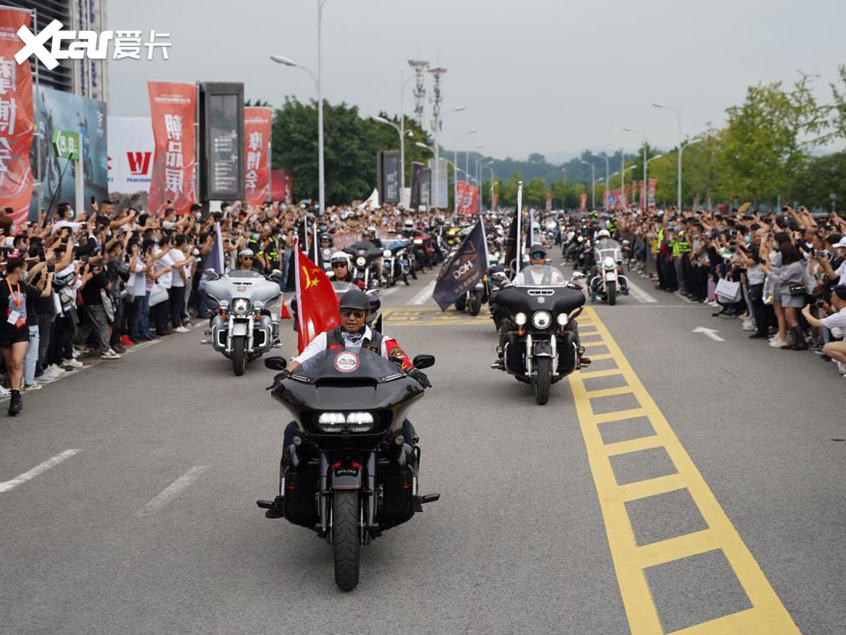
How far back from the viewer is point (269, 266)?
2744 centimetres

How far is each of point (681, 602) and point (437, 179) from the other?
236 feet

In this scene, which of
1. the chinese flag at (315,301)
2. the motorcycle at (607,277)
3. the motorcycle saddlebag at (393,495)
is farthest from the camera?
the motorcycle at (607,277)

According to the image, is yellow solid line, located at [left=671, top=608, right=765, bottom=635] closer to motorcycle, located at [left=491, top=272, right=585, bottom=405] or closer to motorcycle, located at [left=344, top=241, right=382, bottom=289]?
motorcycle, located at [left=491, top=272, right=585, bottom=405]

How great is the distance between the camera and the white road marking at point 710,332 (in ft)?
64.3

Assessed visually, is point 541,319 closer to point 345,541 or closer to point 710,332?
point 345,541

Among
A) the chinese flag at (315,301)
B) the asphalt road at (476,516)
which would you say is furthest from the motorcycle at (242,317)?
the chinese flag at (315,301)

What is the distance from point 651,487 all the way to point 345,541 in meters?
3.27

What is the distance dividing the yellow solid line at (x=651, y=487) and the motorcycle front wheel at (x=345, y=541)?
2696 mm

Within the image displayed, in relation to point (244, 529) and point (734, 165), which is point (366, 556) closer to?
point (244, 529)

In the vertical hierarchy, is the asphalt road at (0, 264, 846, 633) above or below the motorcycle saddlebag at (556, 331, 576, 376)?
below

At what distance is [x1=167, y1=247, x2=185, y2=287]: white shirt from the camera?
845 inches

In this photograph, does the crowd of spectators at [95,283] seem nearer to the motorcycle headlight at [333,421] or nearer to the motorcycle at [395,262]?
the motorcycle headlight at [333,421]

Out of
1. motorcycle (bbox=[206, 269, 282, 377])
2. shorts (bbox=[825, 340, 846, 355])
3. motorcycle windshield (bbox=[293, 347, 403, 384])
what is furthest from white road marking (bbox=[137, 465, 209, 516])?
motorcycle (bbox=[206, 269, 282, 377])

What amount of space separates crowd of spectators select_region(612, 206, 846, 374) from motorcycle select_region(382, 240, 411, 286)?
938 centimetres
